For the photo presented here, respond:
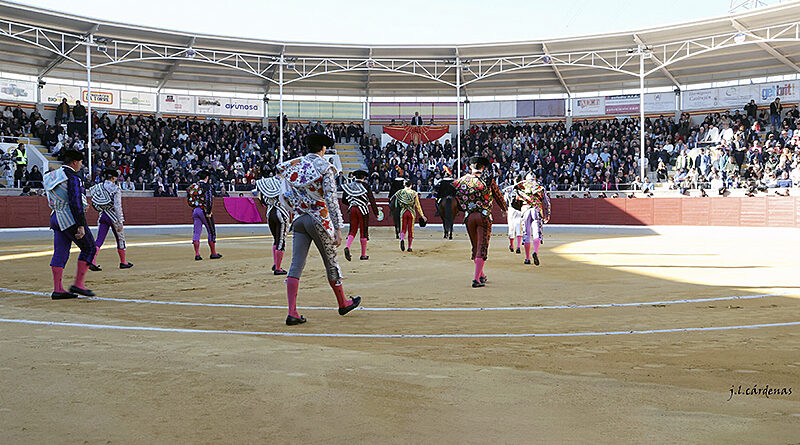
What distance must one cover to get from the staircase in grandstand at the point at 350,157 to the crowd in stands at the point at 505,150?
422 mm

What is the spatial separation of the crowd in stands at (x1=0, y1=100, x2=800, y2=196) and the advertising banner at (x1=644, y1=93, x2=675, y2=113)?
A: 615mm

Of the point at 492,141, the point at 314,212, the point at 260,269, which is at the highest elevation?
the point at 492,141

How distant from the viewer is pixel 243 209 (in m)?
31.4

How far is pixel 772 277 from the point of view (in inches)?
420

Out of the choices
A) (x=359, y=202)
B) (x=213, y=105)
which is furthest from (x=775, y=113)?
(x=213, y=105)

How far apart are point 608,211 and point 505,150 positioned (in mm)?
8649

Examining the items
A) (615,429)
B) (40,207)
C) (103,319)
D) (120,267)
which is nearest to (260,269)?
(120,267)

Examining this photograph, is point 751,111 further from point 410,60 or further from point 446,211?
point 446,211

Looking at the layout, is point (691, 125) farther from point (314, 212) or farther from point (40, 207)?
point (314, 212)

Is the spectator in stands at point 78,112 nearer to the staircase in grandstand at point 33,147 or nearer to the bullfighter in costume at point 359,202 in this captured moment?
the staircase in grandstand at point 33,147

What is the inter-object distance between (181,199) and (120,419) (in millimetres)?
27837

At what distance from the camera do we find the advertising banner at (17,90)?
3388 centimetres

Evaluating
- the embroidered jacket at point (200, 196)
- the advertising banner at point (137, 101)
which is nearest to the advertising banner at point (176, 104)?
the advertising banner at point (137, 101)

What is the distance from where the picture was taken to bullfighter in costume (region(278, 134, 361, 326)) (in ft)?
22.1
